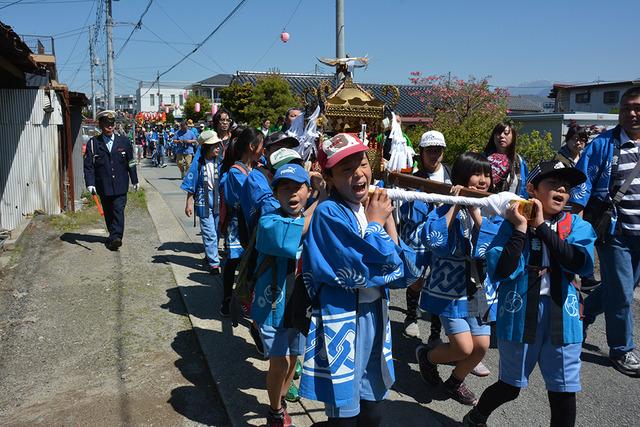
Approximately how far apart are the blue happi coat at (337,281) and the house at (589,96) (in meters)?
31.7

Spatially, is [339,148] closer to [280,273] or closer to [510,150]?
[280,273]

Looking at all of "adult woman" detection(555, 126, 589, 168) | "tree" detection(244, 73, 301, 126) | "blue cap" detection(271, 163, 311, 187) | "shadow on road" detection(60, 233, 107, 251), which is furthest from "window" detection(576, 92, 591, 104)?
"blue cap" detection(271, 163, 311, 187)

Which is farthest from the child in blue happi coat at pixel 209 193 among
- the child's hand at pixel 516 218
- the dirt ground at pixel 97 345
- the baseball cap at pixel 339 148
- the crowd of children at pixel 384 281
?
the child's hand at pixel 516 218

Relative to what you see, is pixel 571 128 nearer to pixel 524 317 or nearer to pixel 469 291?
pixel 469 291

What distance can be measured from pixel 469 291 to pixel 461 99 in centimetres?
1485

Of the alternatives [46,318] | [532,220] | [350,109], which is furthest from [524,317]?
[46,318]

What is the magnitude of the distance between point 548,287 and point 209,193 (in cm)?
470

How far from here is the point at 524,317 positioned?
2.88 metres

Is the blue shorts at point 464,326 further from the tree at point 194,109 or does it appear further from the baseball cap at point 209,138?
the tree at point 194,109

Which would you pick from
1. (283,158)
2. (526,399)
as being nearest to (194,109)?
(283,158)

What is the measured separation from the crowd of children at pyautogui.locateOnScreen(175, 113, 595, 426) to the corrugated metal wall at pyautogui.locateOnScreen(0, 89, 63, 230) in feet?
24.9

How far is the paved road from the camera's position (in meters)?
3.59

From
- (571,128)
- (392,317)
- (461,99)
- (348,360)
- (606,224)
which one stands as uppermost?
(461,99)

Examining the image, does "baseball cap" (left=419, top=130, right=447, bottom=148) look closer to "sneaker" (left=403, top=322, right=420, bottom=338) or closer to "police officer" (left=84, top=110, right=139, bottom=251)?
"sneaker" (left=403, top=322, right=420, bottom=338)
